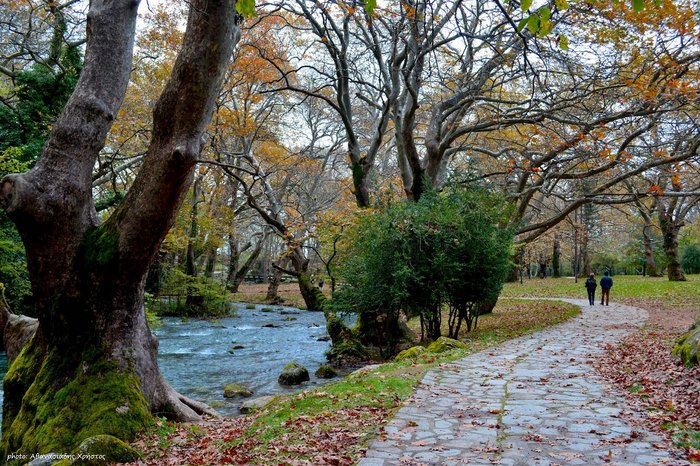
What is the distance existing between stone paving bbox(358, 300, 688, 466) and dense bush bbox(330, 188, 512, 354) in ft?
11.2

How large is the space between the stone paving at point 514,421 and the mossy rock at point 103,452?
2566 mm

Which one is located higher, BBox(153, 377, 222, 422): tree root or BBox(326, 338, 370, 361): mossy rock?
BBox(153, 377, 222, 422): tree root

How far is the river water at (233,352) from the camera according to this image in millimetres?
11156

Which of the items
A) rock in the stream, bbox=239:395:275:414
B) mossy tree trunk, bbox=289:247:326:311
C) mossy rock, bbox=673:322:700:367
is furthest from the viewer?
mossy tree trunk, bbox=289:247:326:311

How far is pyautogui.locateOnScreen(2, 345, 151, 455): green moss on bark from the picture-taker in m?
5.57

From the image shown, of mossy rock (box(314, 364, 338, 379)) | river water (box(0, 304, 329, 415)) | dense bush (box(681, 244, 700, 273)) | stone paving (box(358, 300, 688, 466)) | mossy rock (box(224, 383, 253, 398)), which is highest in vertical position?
dense bush (box(681, 244, 700, 273))

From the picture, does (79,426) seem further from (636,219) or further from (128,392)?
(636,219)

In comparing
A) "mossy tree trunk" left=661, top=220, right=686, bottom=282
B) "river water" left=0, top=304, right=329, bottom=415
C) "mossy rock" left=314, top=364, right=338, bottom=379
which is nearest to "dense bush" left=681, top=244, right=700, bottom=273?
"mossy tree trunk" left=661, top=220, right=686, bottom=282

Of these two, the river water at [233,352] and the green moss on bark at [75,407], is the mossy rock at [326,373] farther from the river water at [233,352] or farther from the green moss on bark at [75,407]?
the green moss on bark at [75,407]

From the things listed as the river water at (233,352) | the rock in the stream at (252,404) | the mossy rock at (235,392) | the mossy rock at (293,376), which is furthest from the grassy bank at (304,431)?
the mossy rock at (293,376)

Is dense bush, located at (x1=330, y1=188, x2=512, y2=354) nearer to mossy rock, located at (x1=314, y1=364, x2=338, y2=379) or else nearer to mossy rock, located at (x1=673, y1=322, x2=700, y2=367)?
mossy rock, located at (x1=314, y1=364, x2=338, y2=379)

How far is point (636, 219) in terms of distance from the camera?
111 feet

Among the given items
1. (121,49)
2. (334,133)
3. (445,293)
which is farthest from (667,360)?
(334,133)

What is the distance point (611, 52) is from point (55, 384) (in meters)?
13.0
